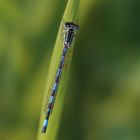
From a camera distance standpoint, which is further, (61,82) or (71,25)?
(71,25)

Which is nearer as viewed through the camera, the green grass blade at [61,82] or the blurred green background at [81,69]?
the green grass blade at [61,82]

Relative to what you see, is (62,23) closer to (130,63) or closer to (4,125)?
(130,63)

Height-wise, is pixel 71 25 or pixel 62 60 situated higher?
pixel 71 25

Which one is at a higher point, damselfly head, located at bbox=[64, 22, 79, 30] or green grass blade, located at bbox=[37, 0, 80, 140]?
damselfly head, located at bbox=[64, 22, 79, 30]

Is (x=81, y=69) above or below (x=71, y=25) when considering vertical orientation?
below

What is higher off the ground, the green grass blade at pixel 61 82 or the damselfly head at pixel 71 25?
the damselfly head at pixel 71 25

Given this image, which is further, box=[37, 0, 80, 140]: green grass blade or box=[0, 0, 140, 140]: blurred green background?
box=[0, 0, 140, 140]: blurred green background

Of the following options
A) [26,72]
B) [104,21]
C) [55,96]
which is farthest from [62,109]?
[104,21]

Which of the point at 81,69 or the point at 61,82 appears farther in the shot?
the point at 81,69
